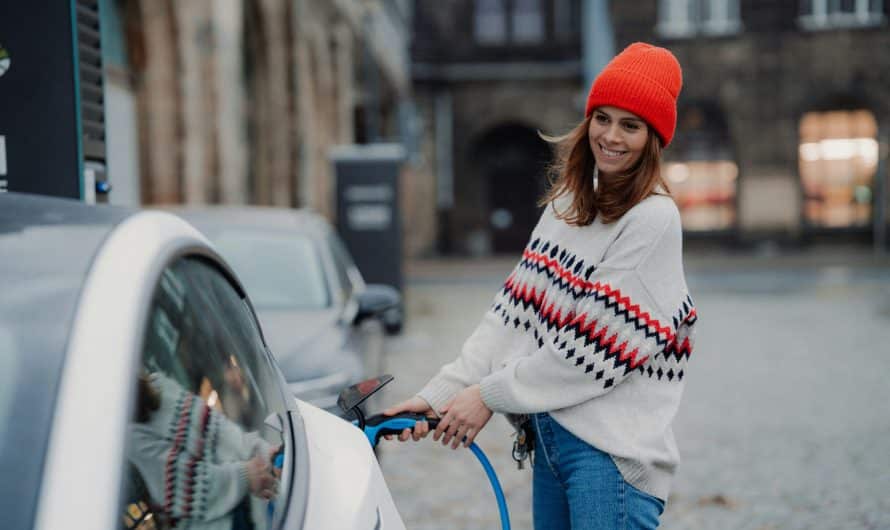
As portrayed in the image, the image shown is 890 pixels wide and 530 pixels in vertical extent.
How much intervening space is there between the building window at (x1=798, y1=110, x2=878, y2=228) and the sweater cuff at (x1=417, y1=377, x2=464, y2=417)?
100 feet

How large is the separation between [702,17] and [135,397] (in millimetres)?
32269

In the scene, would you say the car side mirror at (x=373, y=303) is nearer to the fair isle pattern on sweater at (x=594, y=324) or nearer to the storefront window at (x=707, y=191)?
the fair isle pattern on sweater at (x=594, y=324)

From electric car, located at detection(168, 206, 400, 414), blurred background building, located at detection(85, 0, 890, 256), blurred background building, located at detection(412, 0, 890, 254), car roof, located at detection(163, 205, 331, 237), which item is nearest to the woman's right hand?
electric car, located at detection(168, 206, 400, 414)

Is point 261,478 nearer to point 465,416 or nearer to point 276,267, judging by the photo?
point 465,416

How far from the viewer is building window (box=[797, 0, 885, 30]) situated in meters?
31.1

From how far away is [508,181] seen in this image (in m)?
34.3

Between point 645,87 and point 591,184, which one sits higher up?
point 645,87

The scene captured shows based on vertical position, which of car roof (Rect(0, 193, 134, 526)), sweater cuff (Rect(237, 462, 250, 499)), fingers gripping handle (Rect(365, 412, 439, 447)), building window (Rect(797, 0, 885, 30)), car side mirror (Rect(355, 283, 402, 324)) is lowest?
car side mirror (Rect(355, 283, 402, 324))

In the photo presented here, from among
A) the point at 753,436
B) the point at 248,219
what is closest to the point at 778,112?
the point at 753,436

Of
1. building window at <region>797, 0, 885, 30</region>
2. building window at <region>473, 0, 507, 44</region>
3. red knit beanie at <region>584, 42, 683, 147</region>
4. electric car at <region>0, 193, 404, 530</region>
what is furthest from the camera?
building window at <region>473, 0, 507, 44</region>

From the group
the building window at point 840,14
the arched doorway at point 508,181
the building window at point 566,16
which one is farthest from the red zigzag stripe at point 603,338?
the building window at point 566,16

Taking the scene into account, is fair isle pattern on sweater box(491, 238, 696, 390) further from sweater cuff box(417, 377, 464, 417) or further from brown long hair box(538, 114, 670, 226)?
sweater cuff box(417, 377, 464, 417)

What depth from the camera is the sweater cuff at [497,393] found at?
227cm

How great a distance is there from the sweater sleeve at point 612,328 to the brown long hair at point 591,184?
6 centimetres
